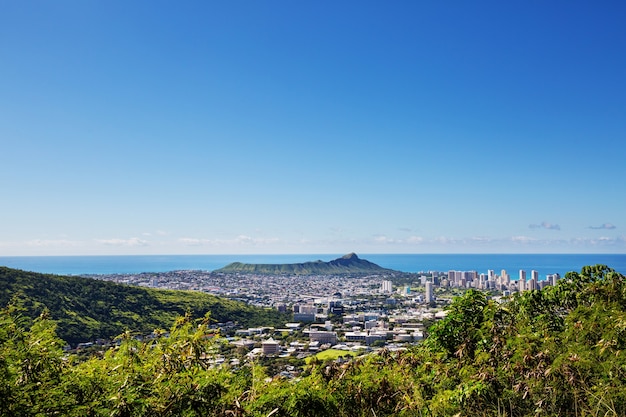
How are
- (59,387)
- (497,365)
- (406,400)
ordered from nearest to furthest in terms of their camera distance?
(59,387) → (406,400) → (497,365)

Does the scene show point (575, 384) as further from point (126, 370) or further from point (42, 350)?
point (42, 350)

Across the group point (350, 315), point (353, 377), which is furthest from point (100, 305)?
point (353, 377)

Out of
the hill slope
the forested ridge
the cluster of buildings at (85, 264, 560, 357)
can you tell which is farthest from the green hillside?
the hill slope

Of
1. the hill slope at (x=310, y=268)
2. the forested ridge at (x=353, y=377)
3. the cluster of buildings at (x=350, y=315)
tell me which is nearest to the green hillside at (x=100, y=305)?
the cluster of buildings at (x=350, y=315)

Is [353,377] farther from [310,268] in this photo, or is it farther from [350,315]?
[310,268]

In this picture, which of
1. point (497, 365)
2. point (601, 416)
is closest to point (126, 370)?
point (497, 365)

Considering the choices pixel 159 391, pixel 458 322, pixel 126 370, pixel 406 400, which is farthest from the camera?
pixel 458 322
